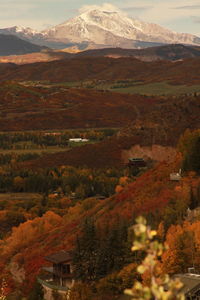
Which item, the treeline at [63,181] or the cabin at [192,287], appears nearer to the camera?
the cabin at [192,287]

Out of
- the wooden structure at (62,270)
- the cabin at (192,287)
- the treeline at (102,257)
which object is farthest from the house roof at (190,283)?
the wooden structure at (62,270)

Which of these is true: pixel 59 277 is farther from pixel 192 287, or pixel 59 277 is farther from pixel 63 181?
pixel 63 181

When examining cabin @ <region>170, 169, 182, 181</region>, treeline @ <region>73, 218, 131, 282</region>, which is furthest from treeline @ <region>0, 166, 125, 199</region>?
treeline @ <region>73, 218, 131, 282</region>

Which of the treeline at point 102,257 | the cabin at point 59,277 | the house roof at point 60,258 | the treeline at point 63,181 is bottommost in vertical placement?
the treeline at point 63,181

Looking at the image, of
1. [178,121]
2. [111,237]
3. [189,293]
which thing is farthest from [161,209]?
[178,121]

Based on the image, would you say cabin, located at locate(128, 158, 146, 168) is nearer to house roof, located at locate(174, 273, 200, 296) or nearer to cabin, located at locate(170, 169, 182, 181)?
cabin, located at locate(170, 169, 182, 181)

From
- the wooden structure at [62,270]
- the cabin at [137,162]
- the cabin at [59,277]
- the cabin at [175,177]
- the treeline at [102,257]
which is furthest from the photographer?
the cabin at [137,162]

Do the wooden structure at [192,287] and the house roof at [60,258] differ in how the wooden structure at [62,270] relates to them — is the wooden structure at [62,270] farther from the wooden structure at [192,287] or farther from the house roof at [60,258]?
the wooden structure at [192,287]

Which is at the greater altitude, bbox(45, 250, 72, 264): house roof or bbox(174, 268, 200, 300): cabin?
bbox(174, 268, 200, 300): cabin
